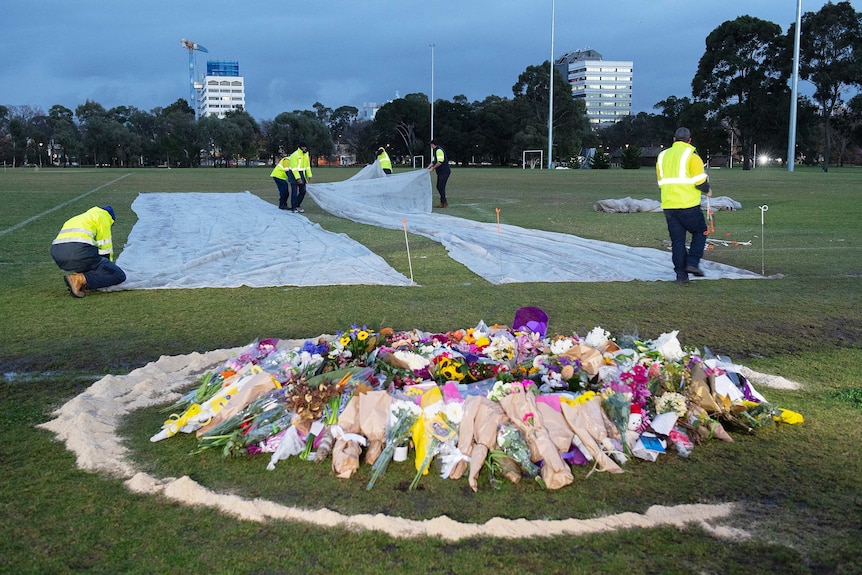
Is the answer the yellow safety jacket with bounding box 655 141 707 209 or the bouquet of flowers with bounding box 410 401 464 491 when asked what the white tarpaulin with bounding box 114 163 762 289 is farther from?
the bouquet of flowers with bounding box 410 401 464 491

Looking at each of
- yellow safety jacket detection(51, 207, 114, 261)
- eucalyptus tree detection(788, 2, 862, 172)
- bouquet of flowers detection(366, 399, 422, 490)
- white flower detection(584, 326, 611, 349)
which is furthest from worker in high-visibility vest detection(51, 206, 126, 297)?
eucalyptus tree detection(788, 2, 862, 172)

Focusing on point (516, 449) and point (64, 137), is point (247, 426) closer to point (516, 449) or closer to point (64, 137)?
point (516, 449)

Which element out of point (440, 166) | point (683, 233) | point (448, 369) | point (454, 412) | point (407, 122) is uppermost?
point (407, 122)

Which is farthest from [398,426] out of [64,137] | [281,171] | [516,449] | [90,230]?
[64,137]

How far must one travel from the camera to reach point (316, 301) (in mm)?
9156

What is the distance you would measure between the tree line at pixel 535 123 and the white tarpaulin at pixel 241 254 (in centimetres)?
5776

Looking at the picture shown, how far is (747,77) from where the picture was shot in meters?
70.2

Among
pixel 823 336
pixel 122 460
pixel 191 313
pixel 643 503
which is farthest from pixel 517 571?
pixel 191 313

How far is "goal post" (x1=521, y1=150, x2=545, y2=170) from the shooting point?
76375 mm

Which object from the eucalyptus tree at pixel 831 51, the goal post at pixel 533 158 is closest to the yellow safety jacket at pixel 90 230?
the eucalyptus tree at pixel 831 51

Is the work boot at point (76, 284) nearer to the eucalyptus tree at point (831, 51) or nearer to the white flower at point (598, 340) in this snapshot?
the white flower at point (598, 340)

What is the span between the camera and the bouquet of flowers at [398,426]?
14.1 feet

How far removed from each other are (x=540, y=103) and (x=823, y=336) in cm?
7969

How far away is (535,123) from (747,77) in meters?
23.0
